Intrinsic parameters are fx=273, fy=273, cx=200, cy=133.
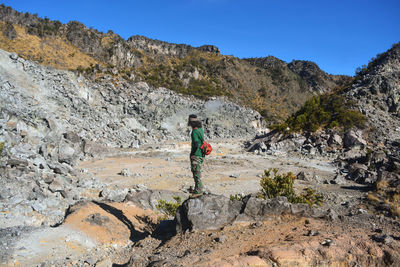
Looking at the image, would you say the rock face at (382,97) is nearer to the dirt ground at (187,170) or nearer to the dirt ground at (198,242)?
the dirt ground at (187,170)

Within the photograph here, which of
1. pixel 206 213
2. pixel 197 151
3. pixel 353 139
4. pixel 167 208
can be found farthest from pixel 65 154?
pixel 353 139

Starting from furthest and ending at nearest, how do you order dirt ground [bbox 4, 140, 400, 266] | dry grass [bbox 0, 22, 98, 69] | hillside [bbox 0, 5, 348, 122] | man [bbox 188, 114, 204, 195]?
hillside [bbox 0, 5, 348, 122] → dry grass [bbox 0, 22, 98, 69] → man [bbox 188, 114, 204, 195] → dirt ground [bbox 4, 140, 400, 266]

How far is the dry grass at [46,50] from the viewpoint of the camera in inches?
1447

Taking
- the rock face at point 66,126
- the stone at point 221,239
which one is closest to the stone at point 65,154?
the rock face at point 66,126

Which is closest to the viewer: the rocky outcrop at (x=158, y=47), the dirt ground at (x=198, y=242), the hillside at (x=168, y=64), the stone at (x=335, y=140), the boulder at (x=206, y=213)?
the dirt ground at (x=198, y=242)

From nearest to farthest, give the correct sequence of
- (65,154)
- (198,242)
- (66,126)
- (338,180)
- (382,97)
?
(198,242), (338,180), (65,154), (66,126), (382,97)

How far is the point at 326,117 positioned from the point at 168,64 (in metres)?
45.1

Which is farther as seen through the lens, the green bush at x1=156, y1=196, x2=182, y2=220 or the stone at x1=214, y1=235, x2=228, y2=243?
the green bush at x1=156, y1=196, x2=182, y2=220

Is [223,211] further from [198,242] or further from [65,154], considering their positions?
[65,154]

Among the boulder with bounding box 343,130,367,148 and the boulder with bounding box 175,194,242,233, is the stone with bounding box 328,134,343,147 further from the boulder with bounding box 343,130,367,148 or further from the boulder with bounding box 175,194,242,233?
the boulder with bounding box 175,194,242,233

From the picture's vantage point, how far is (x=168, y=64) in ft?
205

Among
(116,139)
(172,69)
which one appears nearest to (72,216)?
(116,139)

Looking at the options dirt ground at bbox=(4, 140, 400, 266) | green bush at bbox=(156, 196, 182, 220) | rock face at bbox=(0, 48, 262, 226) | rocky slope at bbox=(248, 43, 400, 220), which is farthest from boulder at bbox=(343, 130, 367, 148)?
green bush at bbox=(156, 196, 182, 220)

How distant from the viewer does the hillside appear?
3997cm
